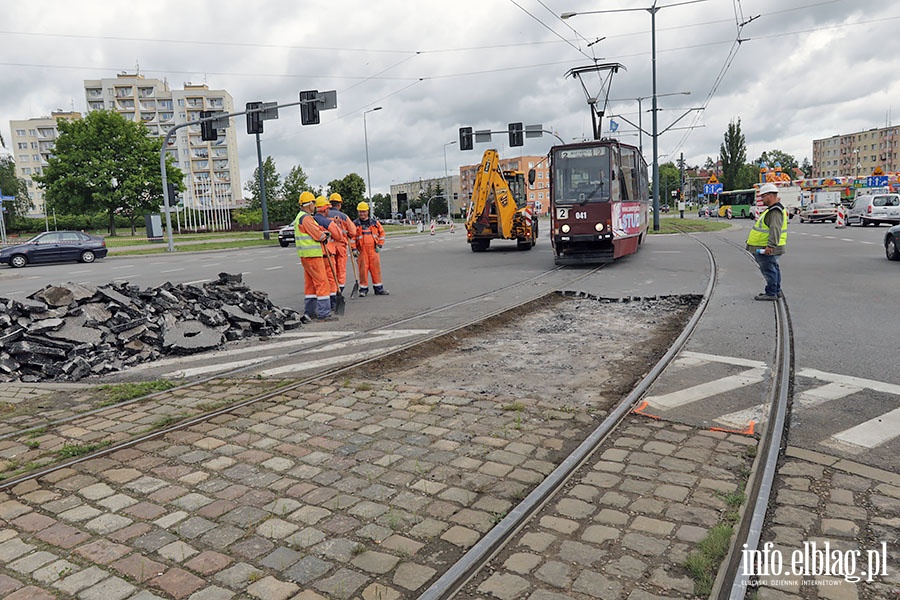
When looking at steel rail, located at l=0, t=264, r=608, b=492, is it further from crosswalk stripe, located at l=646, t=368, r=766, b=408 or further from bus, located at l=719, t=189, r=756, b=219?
bus, located at l=719, t=189, r=756, b=219

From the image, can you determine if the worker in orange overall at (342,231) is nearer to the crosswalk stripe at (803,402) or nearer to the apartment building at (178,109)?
the crosswalk stripe at (803,402)

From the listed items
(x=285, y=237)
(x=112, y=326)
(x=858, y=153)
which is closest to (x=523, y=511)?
(x=112, y=326)

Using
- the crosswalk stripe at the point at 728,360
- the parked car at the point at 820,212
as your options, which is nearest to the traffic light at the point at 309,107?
the crosswalk stripe at the point at 728,360

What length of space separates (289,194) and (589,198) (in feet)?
189

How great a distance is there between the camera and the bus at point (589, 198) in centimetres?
1644

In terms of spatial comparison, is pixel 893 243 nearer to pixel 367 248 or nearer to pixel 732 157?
pixel 367 248

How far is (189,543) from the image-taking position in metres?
3.28

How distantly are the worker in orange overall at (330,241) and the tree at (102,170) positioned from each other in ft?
Answer: 158

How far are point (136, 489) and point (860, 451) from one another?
469 centimetres

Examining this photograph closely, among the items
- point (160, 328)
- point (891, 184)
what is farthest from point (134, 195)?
point (891, 184)

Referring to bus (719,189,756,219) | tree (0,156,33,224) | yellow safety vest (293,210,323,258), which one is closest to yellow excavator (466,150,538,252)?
yellow safety vest (293,210,323,258)

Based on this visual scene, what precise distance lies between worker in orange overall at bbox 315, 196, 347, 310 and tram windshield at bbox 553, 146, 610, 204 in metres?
7.59

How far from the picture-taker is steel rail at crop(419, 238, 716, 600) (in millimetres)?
2850

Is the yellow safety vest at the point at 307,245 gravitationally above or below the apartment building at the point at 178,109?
below
